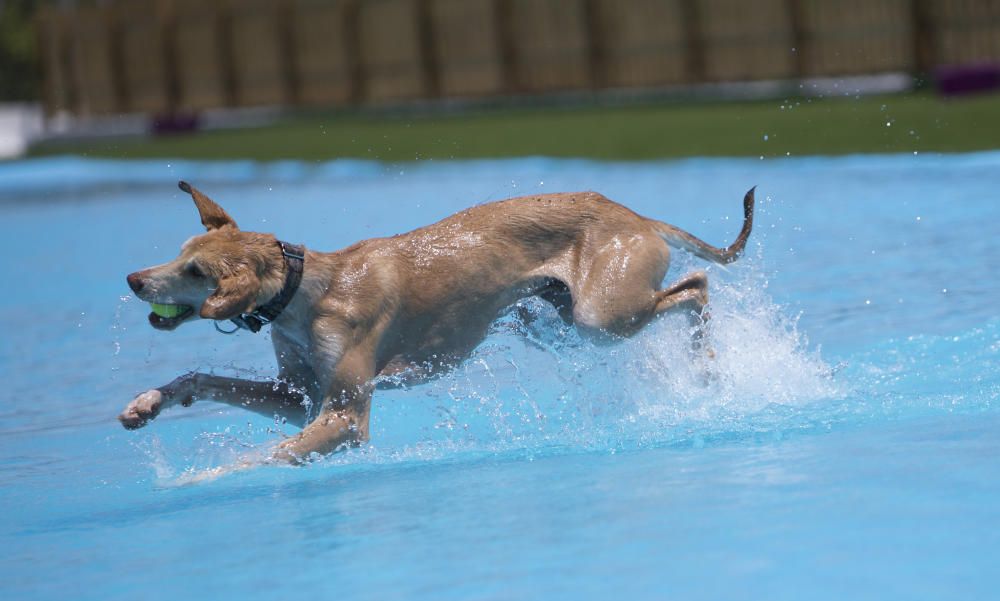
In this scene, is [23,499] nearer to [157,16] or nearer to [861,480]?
[861,480]

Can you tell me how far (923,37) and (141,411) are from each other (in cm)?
1679

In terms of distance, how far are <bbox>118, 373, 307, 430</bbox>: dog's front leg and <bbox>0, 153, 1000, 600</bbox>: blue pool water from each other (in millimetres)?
255

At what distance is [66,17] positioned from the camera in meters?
31.7

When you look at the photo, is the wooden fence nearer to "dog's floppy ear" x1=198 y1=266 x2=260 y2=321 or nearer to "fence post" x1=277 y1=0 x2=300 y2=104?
"fence post" x1=277 y1=0 x2=300 y2=104

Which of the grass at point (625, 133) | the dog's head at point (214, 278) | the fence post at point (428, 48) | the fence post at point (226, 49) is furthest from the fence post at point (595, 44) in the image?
the dog's head at point (214, 278)

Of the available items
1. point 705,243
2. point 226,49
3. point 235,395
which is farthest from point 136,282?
point 226,49

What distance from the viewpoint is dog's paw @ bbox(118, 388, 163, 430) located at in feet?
17.2

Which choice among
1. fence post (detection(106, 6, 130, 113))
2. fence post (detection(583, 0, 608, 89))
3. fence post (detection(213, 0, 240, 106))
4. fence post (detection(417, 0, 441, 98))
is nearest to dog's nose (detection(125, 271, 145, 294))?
fence post (detection(583, 0, 608, 89))

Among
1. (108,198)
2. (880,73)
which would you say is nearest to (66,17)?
(108,198)

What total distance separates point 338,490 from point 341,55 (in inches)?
910

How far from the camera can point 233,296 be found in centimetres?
502

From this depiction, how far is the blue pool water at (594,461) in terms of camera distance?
403cm

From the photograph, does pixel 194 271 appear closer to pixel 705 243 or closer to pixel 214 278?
pixel 214 278

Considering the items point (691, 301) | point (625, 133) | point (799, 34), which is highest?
point (799, 34)
